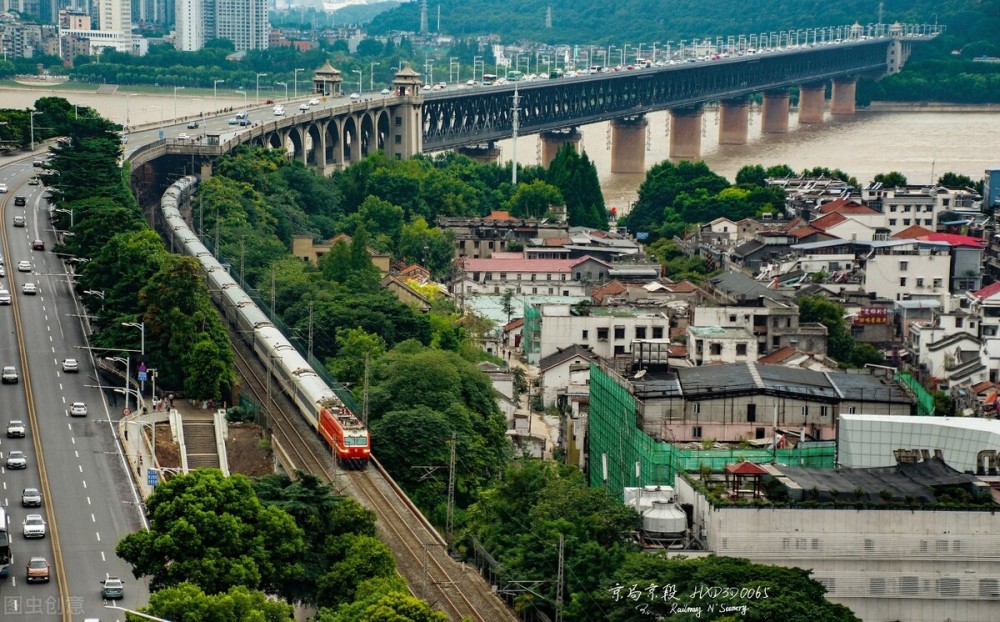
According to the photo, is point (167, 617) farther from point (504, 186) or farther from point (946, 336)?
point (504, 186)

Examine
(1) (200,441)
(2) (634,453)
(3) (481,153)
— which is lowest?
(1) (200,441)

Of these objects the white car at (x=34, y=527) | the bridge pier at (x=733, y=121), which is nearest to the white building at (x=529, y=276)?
the white car at (x=34, y=527)

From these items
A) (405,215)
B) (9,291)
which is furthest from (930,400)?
(405,215)

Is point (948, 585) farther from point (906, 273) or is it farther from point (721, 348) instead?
point (906, 273)

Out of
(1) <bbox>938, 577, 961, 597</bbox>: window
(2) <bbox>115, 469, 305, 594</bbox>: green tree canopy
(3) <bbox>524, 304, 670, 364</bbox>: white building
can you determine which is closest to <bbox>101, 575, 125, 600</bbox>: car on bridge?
(2) <bbox>115, 469, 305, 594</bbox>: green tree canopy

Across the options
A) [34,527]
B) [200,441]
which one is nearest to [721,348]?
[200,441]

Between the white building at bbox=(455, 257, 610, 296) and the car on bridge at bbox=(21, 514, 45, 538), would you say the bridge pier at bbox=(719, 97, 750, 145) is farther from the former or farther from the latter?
the car on bridge at bbox=(21, 514, 45, 538)

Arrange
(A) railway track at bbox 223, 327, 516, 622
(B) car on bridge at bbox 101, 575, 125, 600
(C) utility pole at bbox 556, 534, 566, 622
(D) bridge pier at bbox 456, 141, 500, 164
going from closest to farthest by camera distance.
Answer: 1. (C) utility pole at bbox 556, 534, 566, 622
2. (B) car on bridge at bbox 101, 575, 125, 600
3. (A) railway track at bbox 223, 327, 516, 622
4. (D) bridge pier at bbox 456, 141, 500, 164

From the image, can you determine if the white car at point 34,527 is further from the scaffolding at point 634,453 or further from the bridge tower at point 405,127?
the bridge tower at point 405,127
